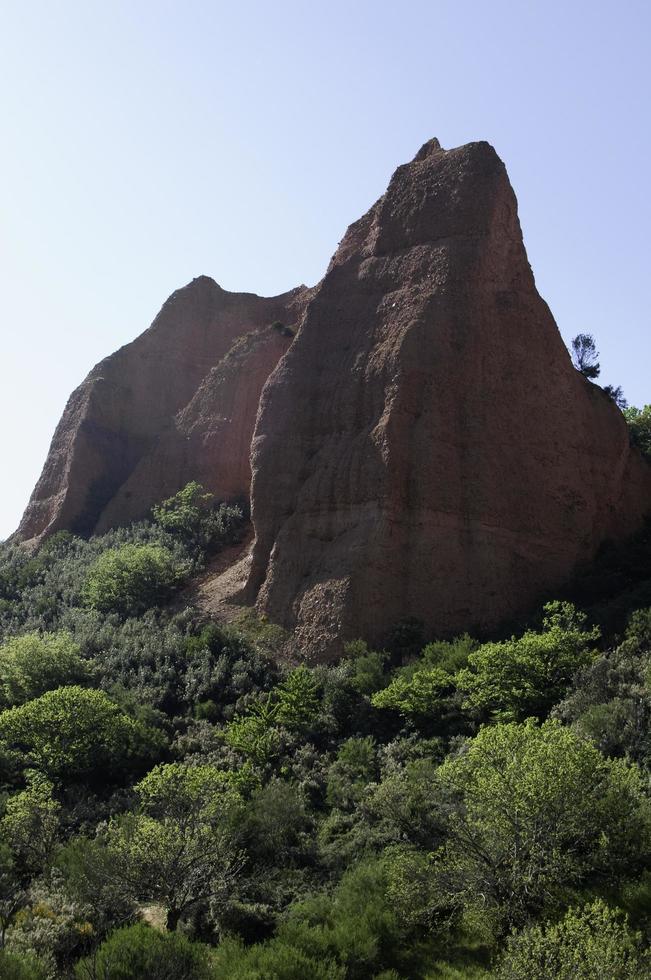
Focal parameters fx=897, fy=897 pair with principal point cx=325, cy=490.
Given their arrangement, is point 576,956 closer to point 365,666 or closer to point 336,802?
point 336,802

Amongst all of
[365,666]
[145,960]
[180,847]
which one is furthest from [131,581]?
[145,960]

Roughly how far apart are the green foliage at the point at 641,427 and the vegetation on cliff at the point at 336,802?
824 cm

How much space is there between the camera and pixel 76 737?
21.6 m

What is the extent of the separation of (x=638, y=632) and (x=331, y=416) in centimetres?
1302

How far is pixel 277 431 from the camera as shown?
3178 centimetres

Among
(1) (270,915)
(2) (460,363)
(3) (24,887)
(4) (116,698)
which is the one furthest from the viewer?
(2) (460,363)

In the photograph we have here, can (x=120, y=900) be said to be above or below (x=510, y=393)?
below

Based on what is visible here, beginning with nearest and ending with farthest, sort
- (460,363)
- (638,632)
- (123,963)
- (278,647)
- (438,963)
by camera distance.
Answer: (123,963)
(438,963)
(638,632)
(278,647)
(460,363)

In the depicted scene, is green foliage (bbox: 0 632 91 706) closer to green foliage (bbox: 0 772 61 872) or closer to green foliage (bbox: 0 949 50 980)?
green foliage (bbox: 0 772 61 872)

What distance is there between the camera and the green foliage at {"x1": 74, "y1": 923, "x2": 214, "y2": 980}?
41.4 ft

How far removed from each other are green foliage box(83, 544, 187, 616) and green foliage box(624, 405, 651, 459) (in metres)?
18.5

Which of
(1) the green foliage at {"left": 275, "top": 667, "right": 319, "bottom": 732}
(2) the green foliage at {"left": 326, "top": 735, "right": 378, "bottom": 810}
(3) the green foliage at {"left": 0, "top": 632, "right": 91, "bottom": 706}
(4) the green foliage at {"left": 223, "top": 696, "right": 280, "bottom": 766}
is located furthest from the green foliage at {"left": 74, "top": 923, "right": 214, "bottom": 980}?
(3) the green foliage at {"left": 0, "top": 632, "right": 91, "bottom": 706}

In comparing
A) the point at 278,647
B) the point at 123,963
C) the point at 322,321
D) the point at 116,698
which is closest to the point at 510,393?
the point at 322,321

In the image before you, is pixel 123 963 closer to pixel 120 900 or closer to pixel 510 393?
pixel 120 900
